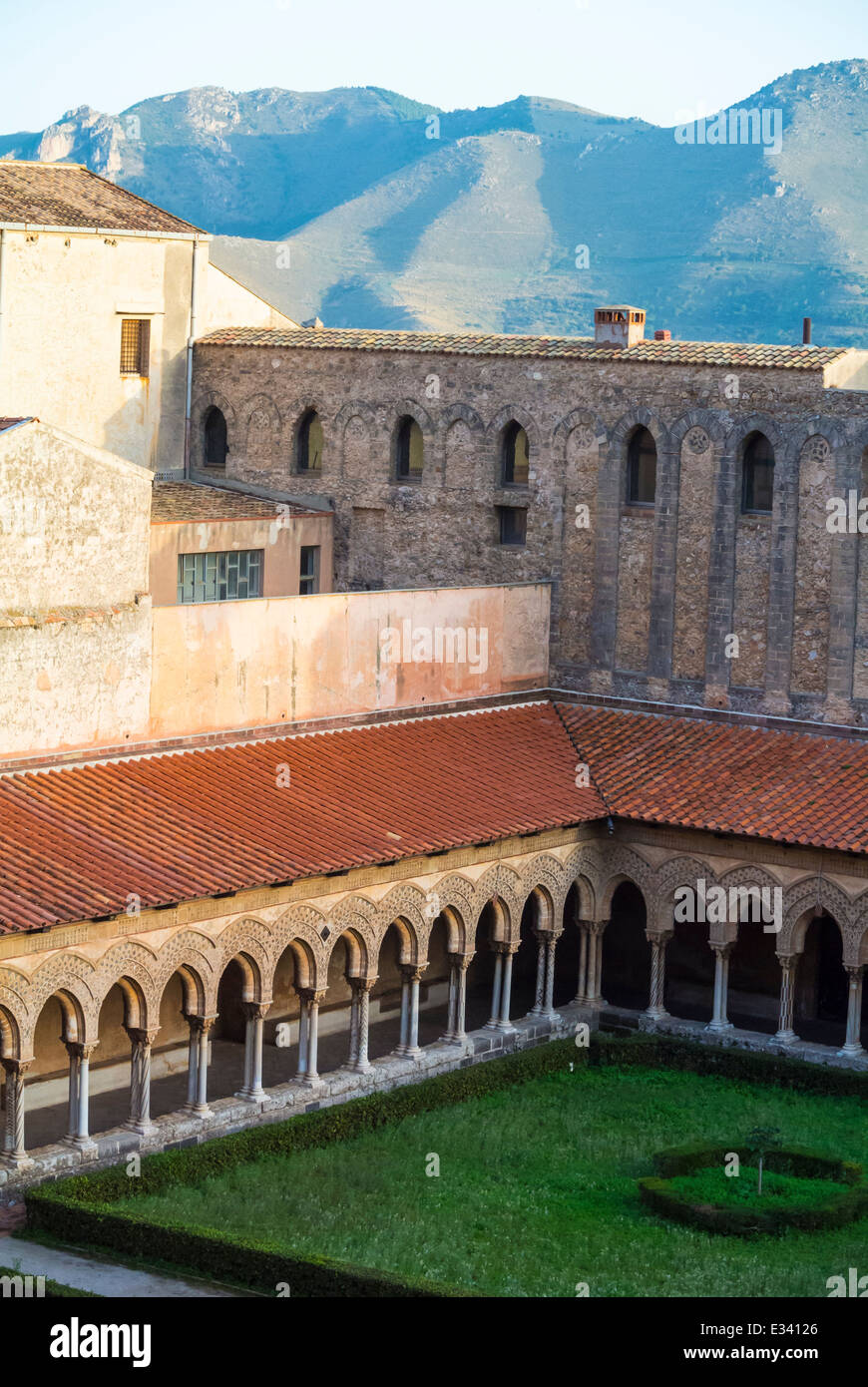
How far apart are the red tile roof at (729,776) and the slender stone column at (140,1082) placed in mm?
11098

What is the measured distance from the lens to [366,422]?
4638 cm

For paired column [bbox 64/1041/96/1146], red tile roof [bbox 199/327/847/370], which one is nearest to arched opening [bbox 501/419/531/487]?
red tile roof [bbox 199/327/847/370]

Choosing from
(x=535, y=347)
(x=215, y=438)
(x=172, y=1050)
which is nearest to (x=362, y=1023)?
(x=172, y=1050)

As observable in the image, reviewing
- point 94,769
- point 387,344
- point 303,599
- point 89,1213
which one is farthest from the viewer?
point 387,344

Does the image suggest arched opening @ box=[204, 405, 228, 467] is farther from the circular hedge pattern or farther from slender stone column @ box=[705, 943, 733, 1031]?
the circular hedge pattern

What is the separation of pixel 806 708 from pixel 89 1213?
60.0 feet

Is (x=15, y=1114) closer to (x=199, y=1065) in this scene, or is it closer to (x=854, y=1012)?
(x=199, y=1065)

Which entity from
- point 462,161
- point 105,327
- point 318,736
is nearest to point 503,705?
point 318,736

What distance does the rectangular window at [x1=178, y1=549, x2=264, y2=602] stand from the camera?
4506 centimetres

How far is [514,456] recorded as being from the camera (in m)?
44.8

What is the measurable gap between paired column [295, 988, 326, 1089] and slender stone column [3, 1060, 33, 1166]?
5970 millimetres

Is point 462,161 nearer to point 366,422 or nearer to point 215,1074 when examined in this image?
point 366,422

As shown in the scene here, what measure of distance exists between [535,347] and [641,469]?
3.30 m

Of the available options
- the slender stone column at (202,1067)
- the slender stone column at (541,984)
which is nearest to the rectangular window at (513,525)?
the slender stone column at (541,984)
